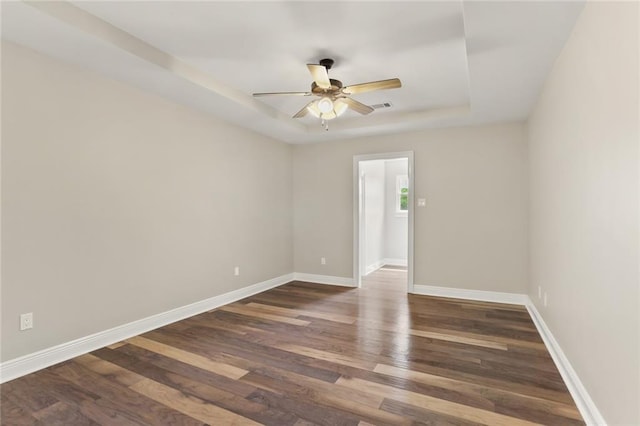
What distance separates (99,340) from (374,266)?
5.05 meters

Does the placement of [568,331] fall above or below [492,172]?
below

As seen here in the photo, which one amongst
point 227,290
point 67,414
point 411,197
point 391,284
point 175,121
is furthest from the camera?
point 391,284

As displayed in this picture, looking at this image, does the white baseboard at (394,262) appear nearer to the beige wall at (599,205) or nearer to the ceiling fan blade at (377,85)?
the beige wall at (599,205)

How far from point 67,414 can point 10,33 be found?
258 cm

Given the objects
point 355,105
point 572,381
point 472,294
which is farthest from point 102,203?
point 472,294

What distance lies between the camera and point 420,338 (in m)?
3.20

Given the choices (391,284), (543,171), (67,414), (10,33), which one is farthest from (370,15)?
(391,284)

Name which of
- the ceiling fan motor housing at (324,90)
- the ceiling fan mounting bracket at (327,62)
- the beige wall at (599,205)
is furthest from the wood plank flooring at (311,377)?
the ceiling fan mounting bracket at (327,62)

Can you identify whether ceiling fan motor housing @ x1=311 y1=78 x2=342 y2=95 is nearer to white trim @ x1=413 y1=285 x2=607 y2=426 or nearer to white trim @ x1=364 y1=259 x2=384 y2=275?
white trim @ x1=413 y1=285 x2=607 y2=426

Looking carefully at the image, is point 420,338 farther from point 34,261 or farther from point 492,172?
point 34,261

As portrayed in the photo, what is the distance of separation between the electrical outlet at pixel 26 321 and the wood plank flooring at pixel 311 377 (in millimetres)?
366

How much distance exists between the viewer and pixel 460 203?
4684 mm

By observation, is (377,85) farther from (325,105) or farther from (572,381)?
(572,381)

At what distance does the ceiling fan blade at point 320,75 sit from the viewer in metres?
2.53
